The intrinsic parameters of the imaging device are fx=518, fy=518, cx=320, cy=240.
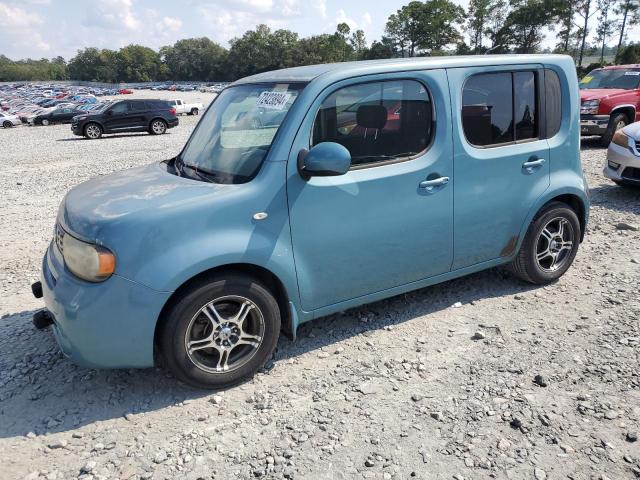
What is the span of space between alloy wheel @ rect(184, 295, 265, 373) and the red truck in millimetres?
10907

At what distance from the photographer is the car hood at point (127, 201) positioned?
9.52ft

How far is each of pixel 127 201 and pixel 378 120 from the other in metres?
1.71

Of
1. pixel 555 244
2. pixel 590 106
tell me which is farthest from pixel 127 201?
pixel 590 106

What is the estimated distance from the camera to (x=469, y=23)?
98062mm

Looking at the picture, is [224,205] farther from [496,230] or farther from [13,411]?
[496,230]

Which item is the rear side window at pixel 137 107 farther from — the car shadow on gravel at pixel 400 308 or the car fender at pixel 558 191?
the car fender at pixel 558 191

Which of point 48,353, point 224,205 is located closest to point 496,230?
point 224,205

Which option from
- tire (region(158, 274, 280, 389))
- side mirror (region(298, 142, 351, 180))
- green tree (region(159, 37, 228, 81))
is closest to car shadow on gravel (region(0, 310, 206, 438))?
tire (region(158, 274, 280, 389))

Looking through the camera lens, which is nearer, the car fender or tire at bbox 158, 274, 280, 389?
tire at bbox 158, 274, 280, 389

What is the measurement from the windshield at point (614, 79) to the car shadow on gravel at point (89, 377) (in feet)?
34.6

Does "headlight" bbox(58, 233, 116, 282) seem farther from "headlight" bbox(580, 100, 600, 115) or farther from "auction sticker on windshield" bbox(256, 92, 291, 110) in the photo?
"headlight" bbox(580, 100, 600, 115)

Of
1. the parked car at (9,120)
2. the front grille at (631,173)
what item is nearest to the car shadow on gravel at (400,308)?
the front grille at (631,173)

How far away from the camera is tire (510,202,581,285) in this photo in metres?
4.40

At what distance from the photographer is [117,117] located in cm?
2227
